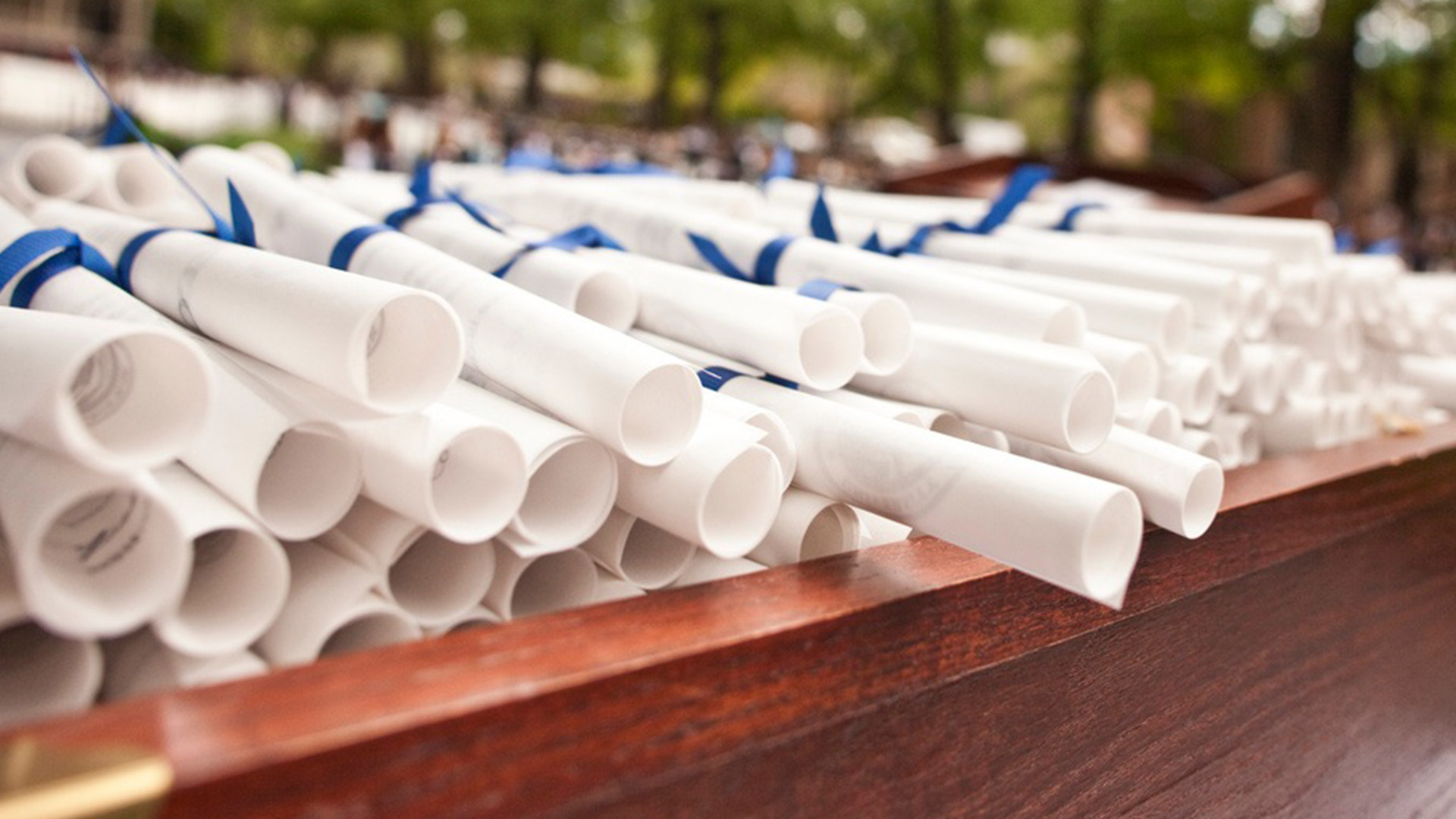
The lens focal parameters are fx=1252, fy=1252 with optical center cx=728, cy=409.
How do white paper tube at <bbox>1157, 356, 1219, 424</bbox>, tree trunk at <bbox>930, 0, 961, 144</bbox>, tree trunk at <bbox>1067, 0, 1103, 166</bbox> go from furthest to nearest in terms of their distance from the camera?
tree trunk at <bbox>930, 0, 961, 144</bbox>
tree trunk at <bbox>1067, 0, 1103, 166</bbox>
white paper tube at <bbox>1157, 356, 1219, 424</bbox>

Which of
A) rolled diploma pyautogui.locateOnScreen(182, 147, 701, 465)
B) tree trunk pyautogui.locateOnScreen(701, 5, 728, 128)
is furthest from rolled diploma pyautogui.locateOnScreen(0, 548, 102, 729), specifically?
tree trunk pyautogui.locateOnScreen(701, 5, 728, 128)

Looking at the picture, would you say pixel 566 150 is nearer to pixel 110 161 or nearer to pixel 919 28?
pixel 110 161

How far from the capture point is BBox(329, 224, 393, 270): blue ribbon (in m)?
0.99

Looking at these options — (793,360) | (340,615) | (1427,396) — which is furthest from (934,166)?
(340,615)

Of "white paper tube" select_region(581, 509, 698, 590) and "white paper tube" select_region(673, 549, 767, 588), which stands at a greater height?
"white paper tube" select_region(581, 509, 698, 590)

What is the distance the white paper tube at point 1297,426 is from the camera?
4.30ft

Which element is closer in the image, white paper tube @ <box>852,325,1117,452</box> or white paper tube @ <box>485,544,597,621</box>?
white paper tube @ <box>485,544,597,621</box>

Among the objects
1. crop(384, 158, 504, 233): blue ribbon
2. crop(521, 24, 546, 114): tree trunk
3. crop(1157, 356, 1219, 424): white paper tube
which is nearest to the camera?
crop(1157, 356, 1219, 424): white paper tube

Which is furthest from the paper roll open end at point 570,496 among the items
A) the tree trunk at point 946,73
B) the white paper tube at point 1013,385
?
the tree trunk at point 946,73

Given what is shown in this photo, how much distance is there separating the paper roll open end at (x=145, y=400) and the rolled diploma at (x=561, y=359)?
0.21 meters

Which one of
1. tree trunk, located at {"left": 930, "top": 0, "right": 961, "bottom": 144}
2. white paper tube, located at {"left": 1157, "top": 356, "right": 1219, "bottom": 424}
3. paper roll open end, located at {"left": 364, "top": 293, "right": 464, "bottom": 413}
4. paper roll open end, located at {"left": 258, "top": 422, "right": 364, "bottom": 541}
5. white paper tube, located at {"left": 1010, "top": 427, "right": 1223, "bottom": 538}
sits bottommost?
tree trunk, located at {"left": 930, "top": 0, "right": 961, "bottom": 144}

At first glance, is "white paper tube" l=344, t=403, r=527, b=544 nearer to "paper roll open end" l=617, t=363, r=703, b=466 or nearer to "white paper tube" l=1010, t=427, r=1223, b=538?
"paper roll open end" l=617, t=363, r=703, b=466

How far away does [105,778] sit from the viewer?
447 mm

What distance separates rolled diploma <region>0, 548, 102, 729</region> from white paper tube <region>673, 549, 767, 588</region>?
0.33 metres
